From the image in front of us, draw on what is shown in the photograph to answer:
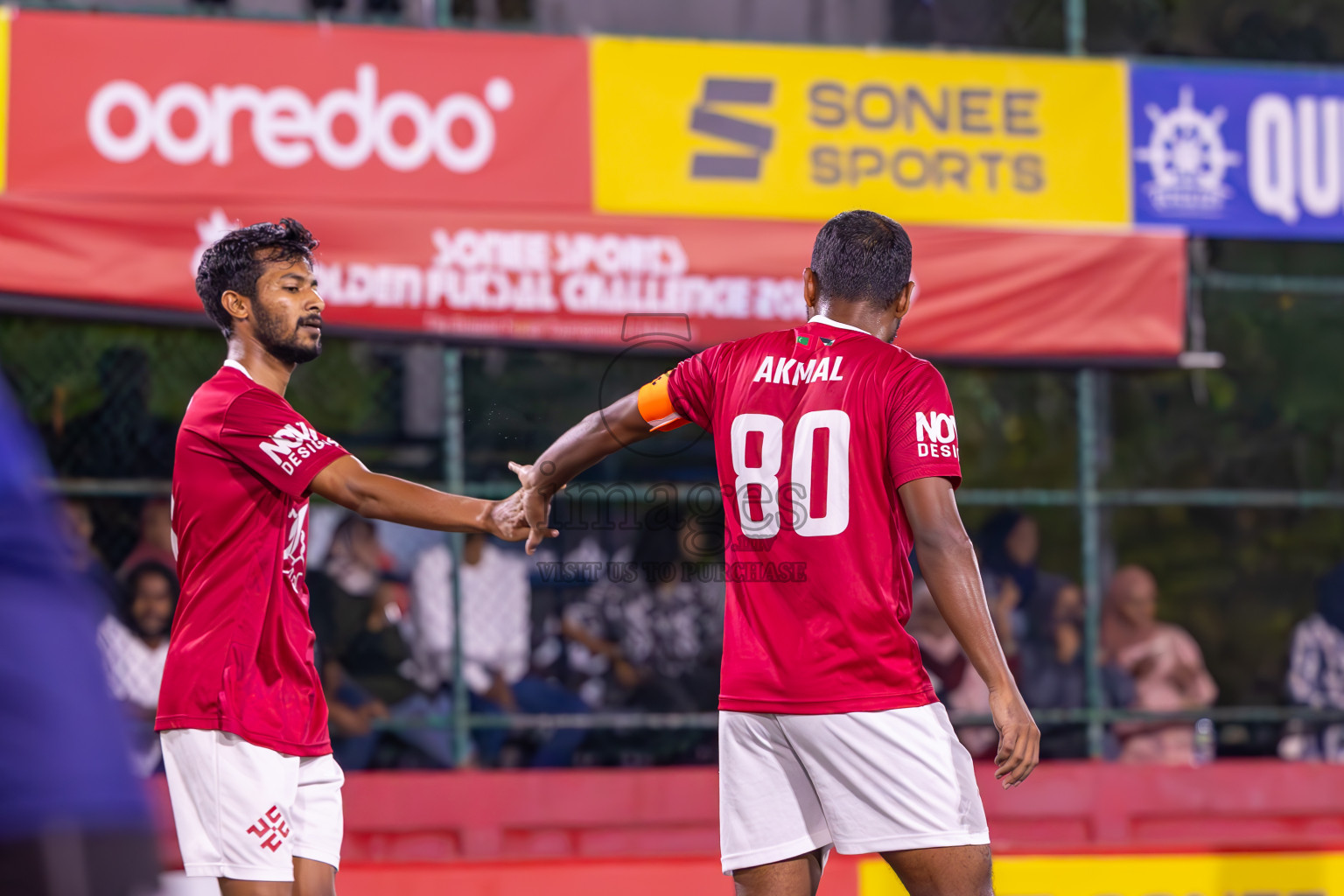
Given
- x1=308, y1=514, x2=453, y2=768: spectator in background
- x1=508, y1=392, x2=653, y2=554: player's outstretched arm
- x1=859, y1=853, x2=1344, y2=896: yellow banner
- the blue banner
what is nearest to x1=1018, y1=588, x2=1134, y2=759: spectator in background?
x1=859, y1=853, x2=1344, y2=896: yellow banner

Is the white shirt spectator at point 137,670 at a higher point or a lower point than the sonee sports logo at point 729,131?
lower

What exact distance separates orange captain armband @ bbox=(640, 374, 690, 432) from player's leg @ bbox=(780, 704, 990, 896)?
3.11 feet

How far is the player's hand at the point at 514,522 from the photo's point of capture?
14.8 feet

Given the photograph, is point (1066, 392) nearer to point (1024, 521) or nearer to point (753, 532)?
point (1024, 521)

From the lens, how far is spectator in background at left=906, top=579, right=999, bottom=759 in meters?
8.30

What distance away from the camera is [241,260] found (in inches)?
168

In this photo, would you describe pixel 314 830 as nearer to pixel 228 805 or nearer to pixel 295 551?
pixel 228 805

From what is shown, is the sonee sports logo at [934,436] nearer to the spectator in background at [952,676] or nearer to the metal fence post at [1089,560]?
the spectator in background at [952,676]

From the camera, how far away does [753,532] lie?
12.6 ft

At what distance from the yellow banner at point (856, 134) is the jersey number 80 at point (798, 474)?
5018 millimetres

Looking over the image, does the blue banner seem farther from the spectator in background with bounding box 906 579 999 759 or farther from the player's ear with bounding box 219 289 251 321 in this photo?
the player's ear with bounding box 219 289 251 321

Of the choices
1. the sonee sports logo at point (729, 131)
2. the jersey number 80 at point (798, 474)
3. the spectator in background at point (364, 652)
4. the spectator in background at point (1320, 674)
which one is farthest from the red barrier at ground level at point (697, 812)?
the sonee sports logo at point (729, 131)

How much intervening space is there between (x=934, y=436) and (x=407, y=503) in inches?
59.7

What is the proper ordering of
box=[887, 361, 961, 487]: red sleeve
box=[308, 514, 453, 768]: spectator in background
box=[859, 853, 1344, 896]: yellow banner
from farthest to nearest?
box=[308, 514, 453, 768]: spectator in background < box=[859, 853, 1344, 896]: yellow banner < box=[887, 361, 961, 487]: red sleeve
